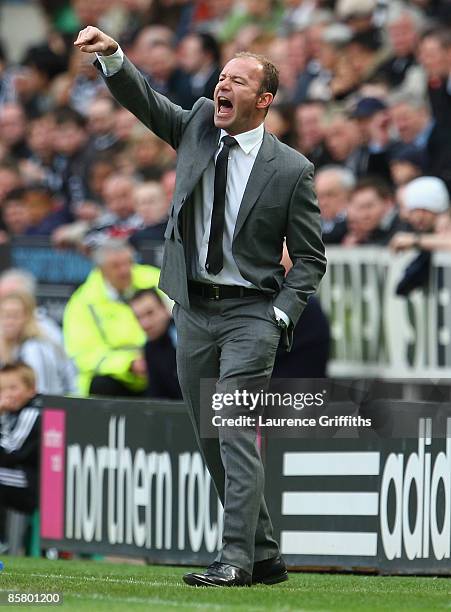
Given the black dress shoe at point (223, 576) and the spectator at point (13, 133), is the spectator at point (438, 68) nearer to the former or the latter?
the black dress shoe at point (223, 576)

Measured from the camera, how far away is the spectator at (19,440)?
36.8ft

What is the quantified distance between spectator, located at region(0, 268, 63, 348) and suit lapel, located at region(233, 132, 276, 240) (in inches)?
214

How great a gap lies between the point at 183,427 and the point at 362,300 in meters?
2.16

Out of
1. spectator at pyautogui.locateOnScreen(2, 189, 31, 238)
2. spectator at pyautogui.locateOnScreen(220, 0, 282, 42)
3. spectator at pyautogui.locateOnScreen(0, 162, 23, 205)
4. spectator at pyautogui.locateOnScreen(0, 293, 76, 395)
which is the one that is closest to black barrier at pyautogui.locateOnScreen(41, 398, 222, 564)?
spectator at pyautogui.locateOnScreen(0, 293, 76, 395)

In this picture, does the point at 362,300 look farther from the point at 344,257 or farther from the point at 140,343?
the point at 140,343

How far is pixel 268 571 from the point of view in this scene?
7648mm

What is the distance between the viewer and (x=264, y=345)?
7.38 meters

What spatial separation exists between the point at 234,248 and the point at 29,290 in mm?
5541

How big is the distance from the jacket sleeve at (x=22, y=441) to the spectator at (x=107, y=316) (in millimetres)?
947

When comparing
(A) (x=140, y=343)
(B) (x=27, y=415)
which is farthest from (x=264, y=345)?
(A) (x=140, y=343)

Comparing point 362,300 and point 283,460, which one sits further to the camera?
point 362,300

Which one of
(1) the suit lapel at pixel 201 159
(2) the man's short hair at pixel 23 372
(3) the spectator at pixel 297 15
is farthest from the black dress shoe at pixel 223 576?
(3) the spectator at pixel 297 15

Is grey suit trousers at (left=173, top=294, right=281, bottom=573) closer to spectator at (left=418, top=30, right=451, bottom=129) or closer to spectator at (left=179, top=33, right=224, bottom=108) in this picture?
spectator at (left=418, top=30, right=451, bottom=129)

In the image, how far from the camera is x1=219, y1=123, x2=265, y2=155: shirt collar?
7473 mm
